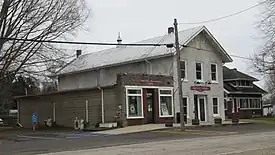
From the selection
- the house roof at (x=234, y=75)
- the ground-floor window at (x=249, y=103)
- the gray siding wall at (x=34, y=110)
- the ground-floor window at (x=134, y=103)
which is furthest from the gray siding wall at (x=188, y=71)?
the house roof at (x=234, y=75)

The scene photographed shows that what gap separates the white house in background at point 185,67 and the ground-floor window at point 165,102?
12cm

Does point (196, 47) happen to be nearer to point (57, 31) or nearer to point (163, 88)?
point (163, 88)

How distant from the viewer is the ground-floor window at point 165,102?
37.0 metres

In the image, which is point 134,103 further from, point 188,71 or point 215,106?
point 215,106

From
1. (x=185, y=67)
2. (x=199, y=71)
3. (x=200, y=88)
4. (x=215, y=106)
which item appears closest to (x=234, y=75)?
(x=215, y=106)

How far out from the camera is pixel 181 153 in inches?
584

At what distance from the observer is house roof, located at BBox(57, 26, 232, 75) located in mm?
38625

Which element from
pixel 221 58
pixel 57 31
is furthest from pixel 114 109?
pixel 221 58

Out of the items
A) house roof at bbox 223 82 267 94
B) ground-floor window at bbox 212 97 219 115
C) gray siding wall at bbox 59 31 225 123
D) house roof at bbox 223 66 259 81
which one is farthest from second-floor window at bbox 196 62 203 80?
house roof at bbox 223 66 259 81

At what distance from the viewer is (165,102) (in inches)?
1476

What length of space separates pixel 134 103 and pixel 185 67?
264 inches

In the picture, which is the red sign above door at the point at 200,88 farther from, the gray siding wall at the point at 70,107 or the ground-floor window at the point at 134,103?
the gray siding wall at the point at 70,107

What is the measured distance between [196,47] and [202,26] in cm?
191

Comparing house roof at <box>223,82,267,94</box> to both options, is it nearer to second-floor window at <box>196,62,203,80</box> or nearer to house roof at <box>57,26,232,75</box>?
house roof at <box>57,26,232,75</box>
